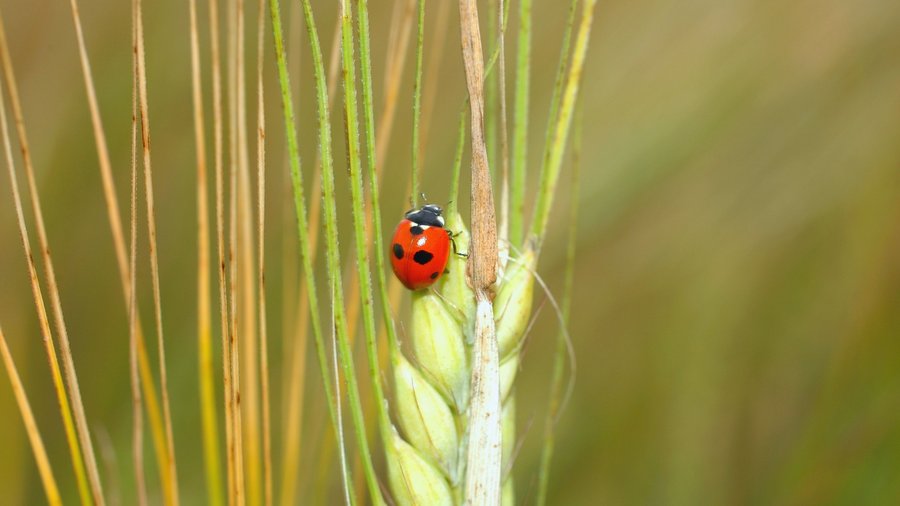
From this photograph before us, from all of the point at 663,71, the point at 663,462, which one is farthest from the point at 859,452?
the point at 663,71

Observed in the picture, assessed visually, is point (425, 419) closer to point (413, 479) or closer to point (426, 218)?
point (413, 479)

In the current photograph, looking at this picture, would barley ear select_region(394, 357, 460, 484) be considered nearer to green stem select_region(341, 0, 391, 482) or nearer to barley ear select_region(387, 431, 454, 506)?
barley ear select_region(387, 431, 454, 506)

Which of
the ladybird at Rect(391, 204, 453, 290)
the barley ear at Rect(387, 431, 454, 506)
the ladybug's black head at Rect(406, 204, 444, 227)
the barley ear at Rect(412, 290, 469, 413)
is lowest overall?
the barley ear at Rect(387, 431, 454, 506)

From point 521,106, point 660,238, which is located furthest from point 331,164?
point 660,238

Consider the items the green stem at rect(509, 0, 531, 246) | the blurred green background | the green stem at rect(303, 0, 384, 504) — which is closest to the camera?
the green stem at rect(303, 0, 384, 504)

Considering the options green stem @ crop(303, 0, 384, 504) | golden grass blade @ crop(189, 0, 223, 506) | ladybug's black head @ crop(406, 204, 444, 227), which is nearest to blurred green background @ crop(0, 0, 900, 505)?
ladybug's black head @ crop(406, 204, 444, 227)

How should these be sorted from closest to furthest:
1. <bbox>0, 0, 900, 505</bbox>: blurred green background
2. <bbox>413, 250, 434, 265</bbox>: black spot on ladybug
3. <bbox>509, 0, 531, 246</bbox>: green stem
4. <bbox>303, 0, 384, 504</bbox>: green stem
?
<bbox>303, 0, 384, 504</bbox>: green stem
<bbox>509, 0, 531, 246</bbox>: green stem
<bbox>413, 250, 434, 265</bbox>: black spot on ladybug
<bbox>0, 0, 900, 505</bbox>: blurred green background
